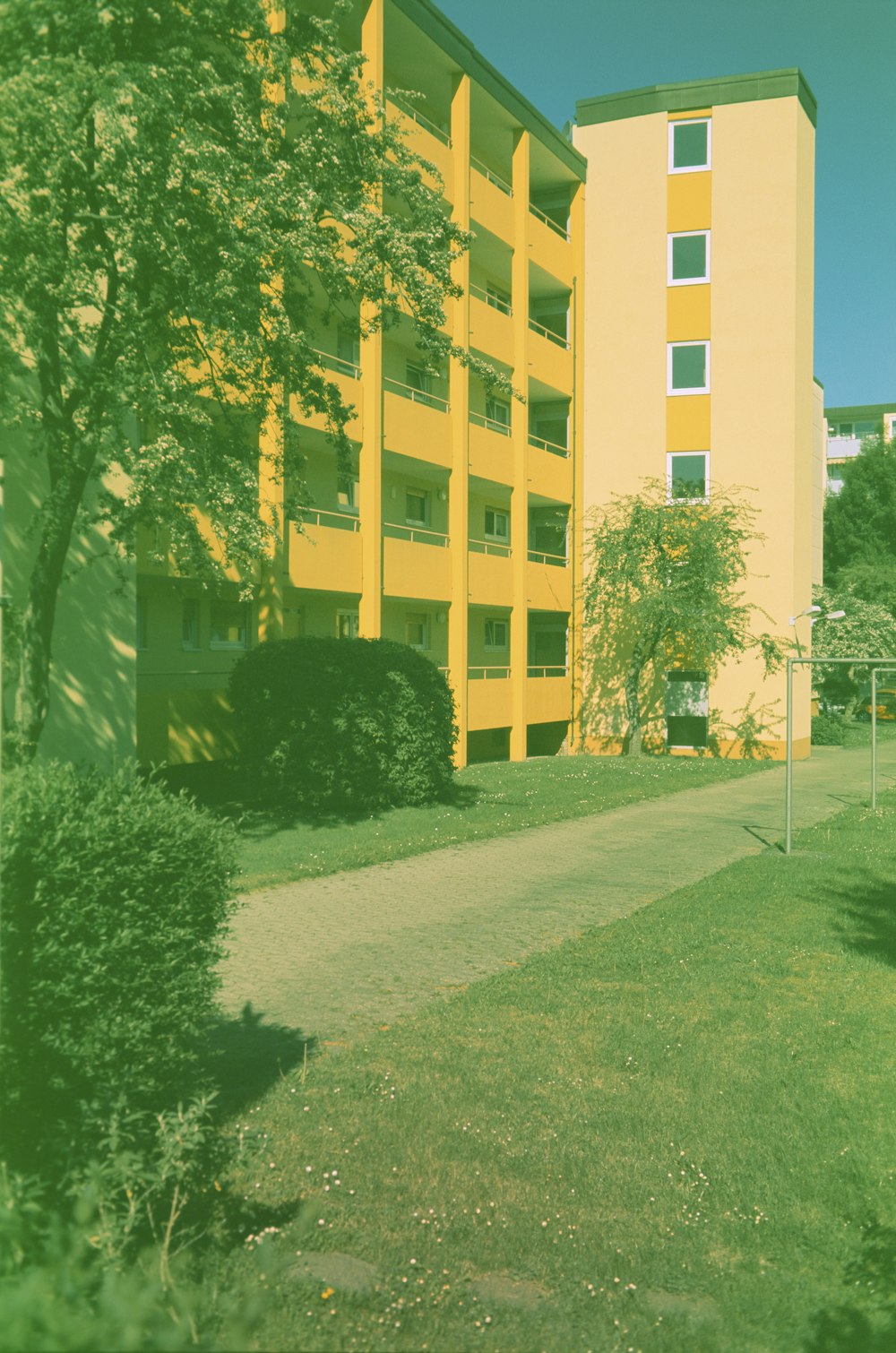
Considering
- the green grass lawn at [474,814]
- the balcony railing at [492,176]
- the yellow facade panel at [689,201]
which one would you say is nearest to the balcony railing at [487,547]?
the green grass lawn at [474,814]

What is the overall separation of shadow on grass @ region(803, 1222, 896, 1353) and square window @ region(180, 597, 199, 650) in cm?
1723

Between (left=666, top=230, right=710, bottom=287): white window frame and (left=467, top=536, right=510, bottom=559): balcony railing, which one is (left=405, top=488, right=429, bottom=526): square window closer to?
(left=467, top=536, right=510, bottom=559): balcony railing

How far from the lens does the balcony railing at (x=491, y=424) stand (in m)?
28.4

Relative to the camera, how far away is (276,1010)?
7.21m

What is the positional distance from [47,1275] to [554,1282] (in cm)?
250

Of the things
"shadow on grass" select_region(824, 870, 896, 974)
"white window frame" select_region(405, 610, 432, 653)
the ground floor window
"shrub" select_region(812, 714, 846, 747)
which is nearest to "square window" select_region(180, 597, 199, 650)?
"white window frame" select_region(405, 610, 432, 653)

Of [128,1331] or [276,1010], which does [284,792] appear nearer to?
[276,1010]

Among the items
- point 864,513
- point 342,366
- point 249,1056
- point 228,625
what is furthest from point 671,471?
point 864,513

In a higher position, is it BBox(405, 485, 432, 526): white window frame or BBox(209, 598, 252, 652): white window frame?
BBox(405, 485, 432, 526): white window frame

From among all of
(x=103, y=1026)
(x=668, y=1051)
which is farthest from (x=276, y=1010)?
(x=103, y=1026)

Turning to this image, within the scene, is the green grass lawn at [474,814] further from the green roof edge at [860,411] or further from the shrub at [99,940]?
the green roof edge at [860,411]

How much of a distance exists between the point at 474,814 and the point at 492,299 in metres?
18.4

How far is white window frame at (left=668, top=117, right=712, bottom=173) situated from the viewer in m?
31.3

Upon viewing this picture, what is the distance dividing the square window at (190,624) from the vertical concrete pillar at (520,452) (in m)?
10.6
